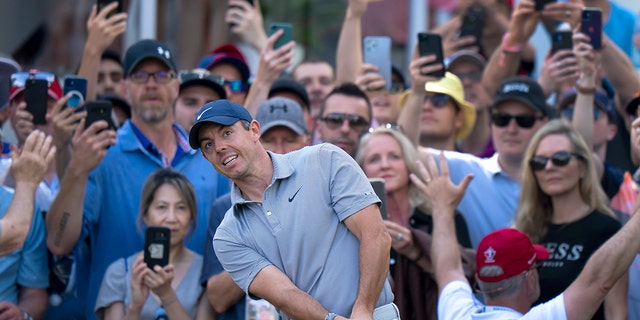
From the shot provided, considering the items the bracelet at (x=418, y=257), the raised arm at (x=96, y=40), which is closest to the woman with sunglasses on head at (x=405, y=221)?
the bracelet at (x=418, y=257)

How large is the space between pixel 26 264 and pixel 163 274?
0.88 meters

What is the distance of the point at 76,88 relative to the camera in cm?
727

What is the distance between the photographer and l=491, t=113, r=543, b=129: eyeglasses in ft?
25.3

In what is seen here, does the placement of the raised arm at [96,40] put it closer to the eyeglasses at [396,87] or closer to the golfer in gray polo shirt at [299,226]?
the eyeglasses at [396,87]

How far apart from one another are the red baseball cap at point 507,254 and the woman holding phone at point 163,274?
5.01ft

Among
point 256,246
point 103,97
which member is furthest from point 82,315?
point 256,246

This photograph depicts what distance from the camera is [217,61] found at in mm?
8414

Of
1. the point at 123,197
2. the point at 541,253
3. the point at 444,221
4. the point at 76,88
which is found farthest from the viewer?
the point at 76,88

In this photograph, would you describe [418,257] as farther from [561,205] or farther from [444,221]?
[561,205]

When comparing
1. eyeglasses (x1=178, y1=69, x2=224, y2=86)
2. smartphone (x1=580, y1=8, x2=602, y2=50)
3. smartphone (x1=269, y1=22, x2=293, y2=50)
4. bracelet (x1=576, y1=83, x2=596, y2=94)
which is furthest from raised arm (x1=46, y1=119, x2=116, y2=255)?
smartphone (x1=580, y1=8, x2=602, y2=50)

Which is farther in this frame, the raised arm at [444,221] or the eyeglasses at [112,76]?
the eyeglasses at [112,76]

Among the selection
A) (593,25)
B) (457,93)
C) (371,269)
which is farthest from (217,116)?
(457,93)

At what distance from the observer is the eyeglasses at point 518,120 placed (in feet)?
25.3

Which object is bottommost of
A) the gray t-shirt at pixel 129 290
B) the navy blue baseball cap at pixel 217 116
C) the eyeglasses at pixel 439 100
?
the gray t-shirt at pixel 129 290
